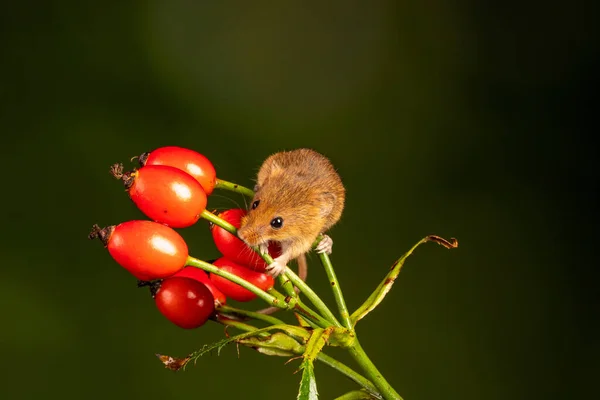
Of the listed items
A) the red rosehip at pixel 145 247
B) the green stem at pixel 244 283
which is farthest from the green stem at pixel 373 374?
the red rosehip at pixel 145 247

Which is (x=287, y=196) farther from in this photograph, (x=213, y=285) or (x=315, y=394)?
(x=315, y=394)

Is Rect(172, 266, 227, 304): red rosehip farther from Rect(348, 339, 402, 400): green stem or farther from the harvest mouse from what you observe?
Rect(348, 339, 402, 400): green stem

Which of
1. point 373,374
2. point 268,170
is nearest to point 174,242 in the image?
point 373,374

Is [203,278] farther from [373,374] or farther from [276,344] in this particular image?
[373,374]

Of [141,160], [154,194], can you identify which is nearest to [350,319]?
[154,194]

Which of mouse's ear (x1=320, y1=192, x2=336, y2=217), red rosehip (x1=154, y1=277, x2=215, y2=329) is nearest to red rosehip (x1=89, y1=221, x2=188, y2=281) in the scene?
red rosehip (x1=154, y1=277, x2=215, y2=329)

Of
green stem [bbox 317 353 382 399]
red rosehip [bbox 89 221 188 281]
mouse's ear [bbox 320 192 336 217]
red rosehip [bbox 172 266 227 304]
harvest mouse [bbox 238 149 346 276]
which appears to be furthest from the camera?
mouse's ear [bbox 320 192 336 217]
